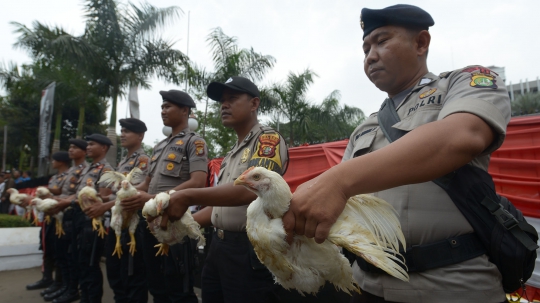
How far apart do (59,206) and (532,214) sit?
5.48 m

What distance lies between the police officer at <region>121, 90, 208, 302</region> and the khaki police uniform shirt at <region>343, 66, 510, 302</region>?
6.06 feet

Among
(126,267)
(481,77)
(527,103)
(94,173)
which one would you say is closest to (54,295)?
(94,173)

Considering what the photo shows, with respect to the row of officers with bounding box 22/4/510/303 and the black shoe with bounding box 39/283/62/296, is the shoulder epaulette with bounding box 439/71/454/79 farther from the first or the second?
the black shoe with bounding box 39/283/62/296

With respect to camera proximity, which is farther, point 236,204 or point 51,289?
point 51,289

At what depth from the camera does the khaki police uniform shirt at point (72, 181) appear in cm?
550

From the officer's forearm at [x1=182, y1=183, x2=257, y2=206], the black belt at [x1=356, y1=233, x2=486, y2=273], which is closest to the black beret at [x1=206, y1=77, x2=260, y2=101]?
the officer's forearm at [x1=182, y1=183, x2=257, y2=206]

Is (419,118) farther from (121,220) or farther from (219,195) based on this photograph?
(121,220)

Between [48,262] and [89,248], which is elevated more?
[89,248]

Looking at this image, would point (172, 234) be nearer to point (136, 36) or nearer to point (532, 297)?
point (532, 297)

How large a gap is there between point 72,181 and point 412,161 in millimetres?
5970

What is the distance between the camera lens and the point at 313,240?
42.3 inches

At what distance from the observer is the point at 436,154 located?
0.82m

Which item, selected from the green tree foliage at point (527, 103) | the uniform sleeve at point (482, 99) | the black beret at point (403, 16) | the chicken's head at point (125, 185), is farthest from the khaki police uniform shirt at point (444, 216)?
the green tree foliage at point (527, 103)

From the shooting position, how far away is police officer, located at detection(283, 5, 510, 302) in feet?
2.72
